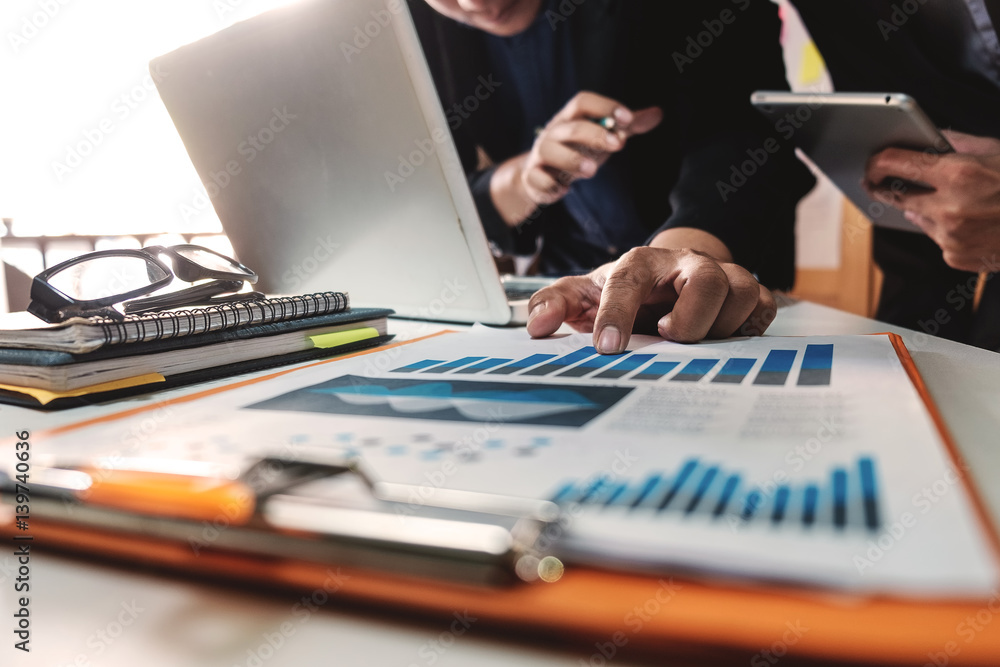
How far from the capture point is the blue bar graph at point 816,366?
0.32m

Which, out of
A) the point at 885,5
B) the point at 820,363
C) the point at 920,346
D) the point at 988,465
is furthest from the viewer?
the point at 885,5

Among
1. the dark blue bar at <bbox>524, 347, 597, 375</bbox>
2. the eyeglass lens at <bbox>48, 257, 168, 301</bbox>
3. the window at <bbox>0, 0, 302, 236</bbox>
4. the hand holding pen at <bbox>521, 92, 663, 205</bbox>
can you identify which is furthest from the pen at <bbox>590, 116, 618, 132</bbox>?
the window at <bbox>0, 0, 302, 236</bbox>

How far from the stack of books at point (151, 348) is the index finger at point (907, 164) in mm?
700

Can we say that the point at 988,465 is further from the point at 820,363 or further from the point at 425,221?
the point at 425,221

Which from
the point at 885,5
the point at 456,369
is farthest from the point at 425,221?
the point at 885,5

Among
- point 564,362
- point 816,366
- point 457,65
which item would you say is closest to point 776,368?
point 816,366

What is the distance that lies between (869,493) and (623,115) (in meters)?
0.71

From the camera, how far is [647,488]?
7.2 inches

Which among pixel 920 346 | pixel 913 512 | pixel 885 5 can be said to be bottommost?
pixel 920 346

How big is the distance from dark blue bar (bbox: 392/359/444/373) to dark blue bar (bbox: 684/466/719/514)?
0.78 feet

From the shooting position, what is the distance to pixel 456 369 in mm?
395

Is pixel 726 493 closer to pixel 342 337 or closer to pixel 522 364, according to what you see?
pixel 522 364

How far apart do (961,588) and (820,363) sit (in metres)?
0.26

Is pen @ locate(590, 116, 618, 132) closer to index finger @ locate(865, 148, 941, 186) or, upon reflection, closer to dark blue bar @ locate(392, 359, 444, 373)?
index finger @ locate(865, 148, 941, 186)
